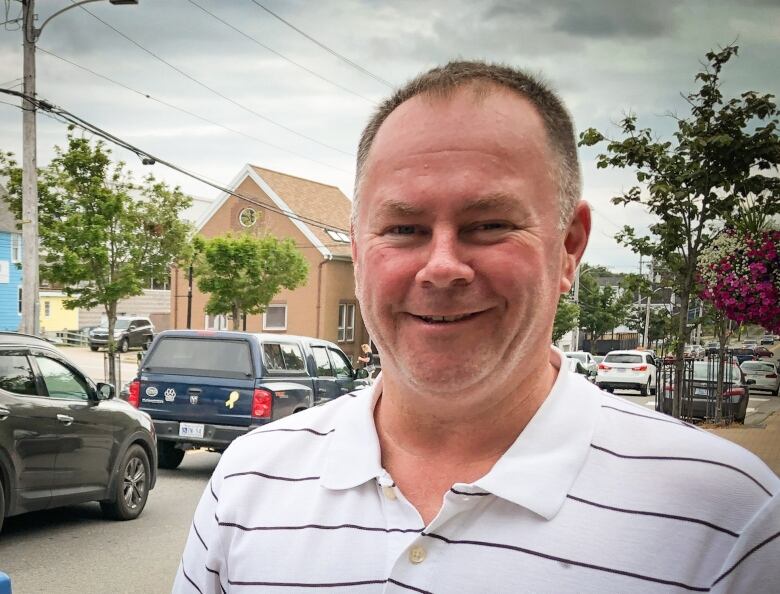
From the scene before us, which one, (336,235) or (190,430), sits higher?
(336,235)

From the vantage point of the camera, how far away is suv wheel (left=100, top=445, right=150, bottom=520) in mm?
9078

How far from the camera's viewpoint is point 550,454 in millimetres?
1704

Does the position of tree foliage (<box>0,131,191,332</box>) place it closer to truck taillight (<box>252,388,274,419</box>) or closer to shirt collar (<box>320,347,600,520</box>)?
truck taillight (<box>252,388,274,419</box>)

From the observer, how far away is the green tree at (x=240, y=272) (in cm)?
3562

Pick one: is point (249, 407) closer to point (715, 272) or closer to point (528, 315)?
point (715, 272)

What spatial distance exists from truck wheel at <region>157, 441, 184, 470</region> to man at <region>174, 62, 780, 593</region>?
Answer: 11.0 metres

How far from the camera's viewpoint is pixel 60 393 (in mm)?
8383

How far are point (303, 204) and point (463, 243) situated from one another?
149 ft

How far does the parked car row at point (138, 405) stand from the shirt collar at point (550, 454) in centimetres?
664

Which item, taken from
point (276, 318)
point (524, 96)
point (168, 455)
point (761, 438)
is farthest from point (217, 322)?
point (524, 96)

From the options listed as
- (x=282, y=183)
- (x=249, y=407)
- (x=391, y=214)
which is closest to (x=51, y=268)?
(x=249, y=407)

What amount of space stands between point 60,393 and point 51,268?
12.4 m

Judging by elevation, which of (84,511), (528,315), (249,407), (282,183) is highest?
(282,183)

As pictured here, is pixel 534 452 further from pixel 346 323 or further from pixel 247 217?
pixel 247 217
